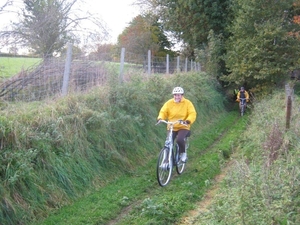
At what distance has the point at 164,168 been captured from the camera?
7.36m

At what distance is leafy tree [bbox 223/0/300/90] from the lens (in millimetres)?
18234

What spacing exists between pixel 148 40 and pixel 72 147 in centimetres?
2775

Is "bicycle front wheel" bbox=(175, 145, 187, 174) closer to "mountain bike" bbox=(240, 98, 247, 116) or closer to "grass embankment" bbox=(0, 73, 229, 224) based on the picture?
"grass embankment" bbox=(0, 73, 229, 224)

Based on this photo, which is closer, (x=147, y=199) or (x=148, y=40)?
(x=147, y=199)

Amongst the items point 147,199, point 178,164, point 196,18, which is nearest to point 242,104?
point 196,18

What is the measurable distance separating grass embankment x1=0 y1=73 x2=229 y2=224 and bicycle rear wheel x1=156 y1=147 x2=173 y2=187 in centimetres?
22

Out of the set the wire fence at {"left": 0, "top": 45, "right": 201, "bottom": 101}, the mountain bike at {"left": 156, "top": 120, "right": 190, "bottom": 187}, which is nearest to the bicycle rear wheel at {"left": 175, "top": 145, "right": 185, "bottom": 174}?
the mountain bike at {"left": 156, "top": 120, "right": 190, "bottom": 187}

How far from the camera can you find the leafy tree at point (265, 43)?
59.8 ft

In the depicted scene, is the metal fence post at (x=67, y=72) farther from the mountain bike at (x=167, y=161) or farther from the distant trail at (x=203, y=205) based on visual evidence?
the distant trail at (x=203, y=205)

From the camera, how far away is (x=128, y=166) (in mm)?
8094

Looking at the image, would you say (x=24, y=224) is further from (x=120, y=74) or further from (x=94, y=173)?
(x=120, y=74)

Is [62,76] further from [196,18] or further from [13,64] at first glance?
[196,18]

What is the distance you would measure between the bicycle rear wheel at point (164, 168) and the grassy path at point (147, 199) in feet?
0.47

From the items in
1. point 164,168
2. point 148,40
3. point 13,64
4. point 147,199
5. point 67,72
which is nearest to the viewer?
point 147,199
